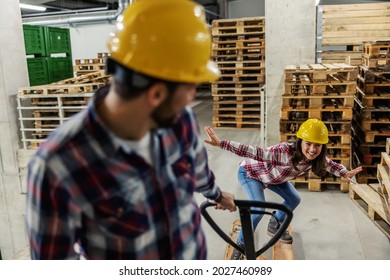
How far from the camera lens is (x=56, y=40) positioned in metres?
10.7

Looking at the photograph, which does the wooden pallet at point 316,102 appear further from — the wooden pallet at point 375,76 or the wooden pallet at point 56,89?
the wooden pallet at point 56,89

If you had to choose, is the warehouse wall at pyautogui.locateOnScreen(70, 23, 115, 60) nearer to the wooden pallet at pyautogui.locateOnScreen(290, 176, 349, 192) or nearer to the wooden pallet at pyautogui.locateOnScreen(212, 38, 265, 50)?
the wooden pallet at pyautogui.locateOnScreen(212, 38, 265, 50)

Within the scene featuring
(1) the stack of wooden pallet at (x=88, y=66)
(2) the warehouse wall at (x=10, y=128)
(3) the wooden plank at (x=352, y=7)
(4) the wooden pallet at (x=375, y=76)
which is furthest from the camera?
(1) the stack of wooden pallet at (x=88, y=66)

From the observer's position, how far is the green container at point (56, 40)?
10.2 m

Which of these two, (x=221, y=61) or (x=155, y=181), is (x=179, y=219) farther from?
(x=221, y=61)

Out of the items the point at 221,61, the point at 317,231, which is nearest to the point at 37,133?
the point at 221,61

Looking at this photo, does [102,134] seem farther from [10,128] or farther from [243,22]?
[243,22]

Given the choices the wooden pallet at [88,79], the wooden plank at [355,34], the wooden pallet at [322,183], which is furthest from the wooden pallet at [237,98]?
the wooden pallet at [322,183]

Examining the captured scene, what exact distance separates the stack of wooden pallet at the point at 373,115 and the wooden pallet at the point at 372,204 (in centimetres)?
64

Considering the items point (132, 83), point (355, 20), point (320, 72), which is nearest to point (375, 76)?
point (320, 72)

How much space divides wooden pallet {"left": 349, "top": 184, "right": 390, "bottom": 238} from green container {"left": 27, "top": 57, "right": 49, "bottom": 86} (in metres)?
8.06

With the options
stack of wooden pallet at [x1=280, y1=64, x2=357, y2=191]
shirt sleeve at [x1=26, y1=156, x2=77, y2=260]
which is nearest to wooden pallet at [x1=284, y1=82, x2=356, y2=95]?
stack of wooden pallet at [x1=280, y1=64, x2=357, y2=191]

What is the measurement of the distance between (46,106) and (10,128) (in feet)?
2.82
